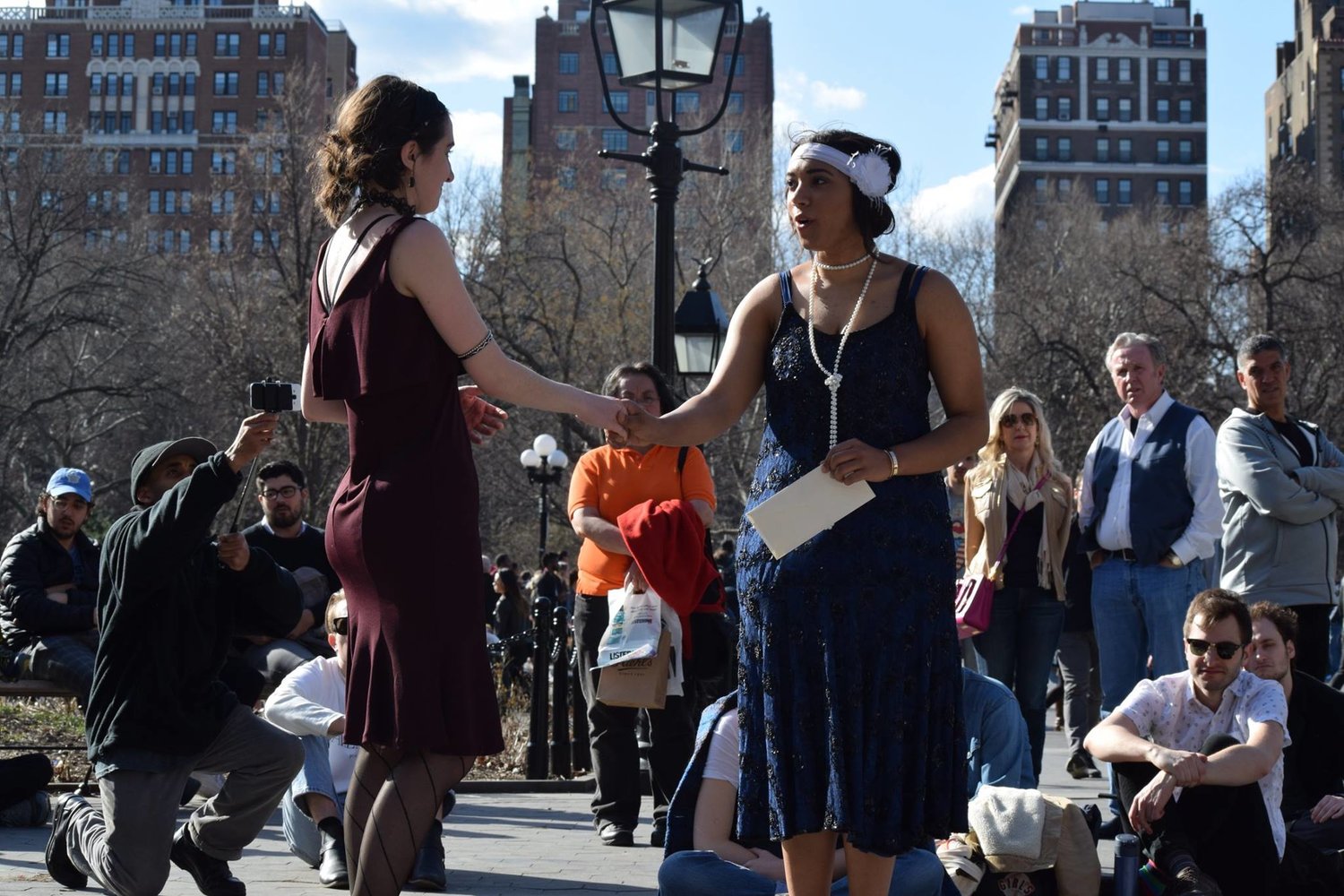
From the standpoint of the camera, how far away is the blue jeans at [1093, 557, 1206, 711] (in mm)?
7863

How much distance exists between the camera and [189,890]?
245 inches

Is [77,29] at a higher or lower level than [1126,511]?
higher

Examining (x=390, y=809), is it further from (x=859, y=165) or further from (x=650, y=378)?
(x=650, y=378)

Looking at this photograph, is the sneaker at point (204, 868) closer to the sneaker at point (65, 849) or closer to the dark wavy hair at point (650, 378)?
the sneaker at point (65, 849)

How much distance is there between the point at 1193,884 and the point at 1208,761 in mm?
440

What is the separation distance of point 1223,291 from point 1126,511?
39098mm

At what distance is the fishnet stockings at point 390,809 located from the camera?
3.93 meters

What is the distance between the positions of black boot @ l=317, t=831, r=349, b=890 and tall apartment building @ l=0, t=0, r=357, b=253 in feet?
382

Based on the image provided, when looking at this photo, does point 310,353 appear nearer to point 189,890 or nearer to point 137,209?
point 189,890

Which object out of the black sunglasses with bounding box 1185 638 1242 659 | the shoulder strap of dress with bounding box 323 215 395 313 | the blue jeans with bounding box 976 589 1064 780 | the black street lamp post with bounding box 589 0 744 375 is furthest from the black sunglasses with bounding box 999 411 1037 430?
the shoulder strap of dress with bounding box 323 215 395 313

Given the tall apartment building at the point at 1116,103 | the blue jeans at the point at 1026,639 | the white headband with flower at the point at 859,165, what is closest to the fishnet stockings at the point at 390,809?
the white headband with flower at the point at 859,165

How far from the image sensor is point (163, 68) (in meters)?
124

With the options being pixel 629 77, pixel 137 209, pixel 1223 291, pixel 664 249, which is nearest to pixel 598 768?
pixel 664 249

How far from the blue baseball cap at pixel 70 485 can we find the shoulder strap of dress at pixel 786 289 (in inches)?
246
